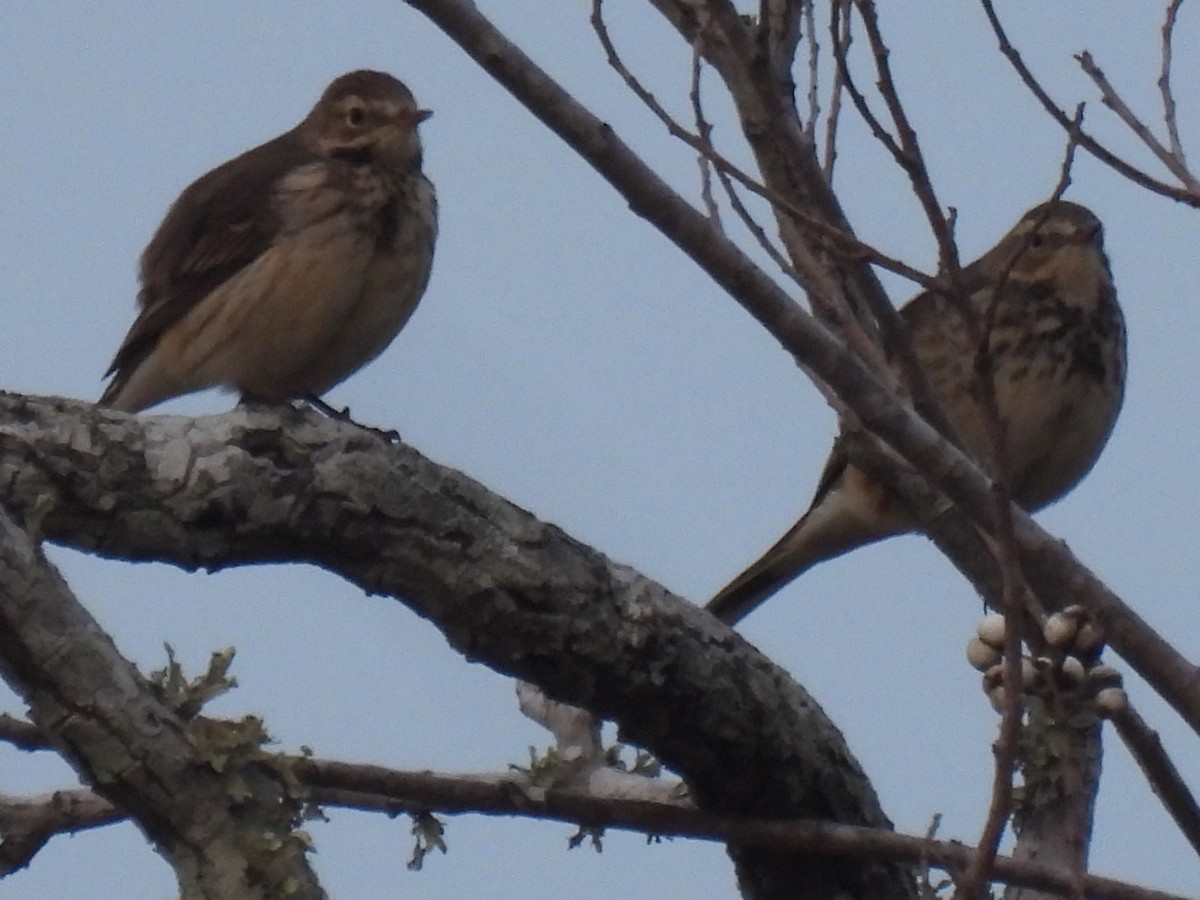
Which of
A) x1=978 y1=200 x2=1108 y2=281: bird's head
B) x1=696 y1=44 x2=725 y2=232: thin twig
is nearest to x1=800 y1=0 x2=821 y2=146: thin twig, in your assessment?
x1=696 y1=44 x2=725 y2=232: thin twig

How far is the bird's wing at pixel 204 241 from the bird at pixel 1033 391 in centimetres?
238

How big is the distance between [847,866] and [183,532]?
1878mm

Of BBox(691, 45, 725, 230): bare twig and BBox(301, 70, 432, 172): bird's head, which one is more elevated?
BBox(301, 70, 432, 172): bird's head

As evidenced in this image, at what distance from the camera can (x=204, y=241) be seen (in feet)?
26.1

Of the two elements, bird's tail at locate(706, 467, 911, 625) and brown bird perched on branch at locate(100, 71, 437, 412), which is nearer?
brown bird perched on branch at locate(100, 71, 437, 412)

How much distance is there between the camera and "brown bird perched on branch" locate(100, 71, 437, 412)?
7438 millimetres

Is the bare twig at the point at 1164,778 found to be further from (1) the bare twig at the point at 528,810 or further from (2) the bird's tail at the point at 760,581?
(2) the bird's tail at the point at 760,581

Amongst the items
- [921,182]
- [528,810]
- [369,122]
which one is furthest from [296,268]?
[921,182]

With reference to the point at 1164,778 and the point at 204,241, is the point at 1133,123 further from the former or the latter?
the point at 204,241

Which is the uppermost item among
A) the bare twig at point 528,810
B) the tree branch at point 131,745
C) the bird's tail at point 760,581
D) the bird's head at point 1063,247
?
the bird's head at point 1063,247

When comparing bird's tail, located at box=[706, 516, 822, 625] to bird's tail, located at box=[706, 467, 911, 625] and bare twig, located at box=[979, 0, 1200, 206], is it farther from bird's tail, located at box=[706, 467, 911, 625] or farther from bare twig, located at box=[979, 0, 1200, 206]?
bare twig, located at box=[979, 0, 1200, 206]

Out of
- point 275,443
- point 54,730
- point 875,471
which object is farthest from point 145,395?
point 54,730

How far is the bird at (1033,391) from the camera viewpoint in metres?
8.55

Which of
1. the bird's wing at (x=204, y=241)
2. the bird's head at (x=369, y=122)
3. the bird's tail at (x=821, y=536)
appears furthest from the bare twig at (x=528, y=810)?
the bird's tail at (x=821, y=536)
